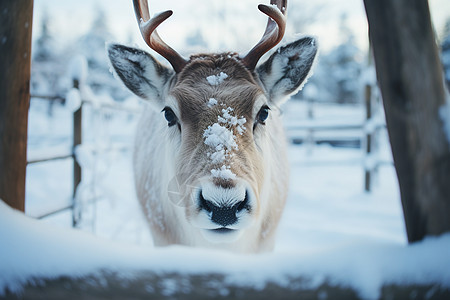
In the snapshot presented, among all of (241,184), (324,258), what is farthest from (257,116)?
(324,258)

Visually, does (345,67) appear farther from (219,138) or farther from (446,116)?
(446,116)

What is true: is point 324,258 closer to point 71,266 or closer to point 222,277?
point 222,277

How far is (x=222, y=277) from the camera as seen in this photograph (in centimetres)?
78

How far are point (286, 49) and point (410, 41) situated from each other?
1708 mm

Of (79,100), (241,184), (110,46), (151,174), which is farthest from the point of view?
(79,100)

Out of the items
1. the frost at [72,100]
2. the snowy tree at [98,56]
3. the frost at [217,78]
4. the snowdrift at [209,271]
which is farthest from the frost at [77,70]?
the snowy tree at [98,56]

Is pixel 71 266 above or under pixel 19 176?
under

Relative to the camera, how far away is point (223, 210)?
5.38 ft

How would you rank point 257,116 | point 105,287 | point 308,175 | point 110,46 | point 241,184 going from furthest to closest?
1. point 308,175
2. point 110,46
3. point 257,116
4. point 241,184
5. point 105,287

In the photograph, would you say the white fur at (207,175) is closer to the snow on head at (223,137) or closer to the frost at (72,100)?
the snow on head at (223,137)

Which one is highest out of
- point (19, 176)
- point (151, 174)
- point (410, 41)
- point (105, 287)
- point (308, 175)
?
point (410, 41)

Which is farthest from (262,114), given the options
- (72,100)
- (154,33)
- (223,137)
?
(72,100)

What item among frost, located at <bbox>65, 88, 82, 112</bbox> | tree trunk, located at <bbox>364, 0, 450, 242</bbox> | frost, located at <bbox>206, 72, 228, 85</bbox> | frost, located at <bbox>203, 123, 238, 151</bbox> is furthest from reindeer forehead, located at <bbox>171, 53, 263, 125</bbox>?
frost, located at <bbox>65, 88, 82, 112</bbox>

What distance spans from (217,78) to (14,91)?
4.67 ft
